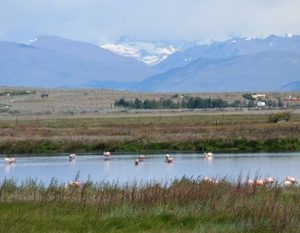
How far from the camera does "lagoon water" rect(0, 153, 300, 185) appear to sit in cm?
3272

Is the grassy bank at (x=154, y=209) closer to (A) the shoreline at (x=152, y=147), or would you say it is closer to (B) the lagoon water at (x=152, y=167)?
(B) the lagoon water at (x=152, y=167)

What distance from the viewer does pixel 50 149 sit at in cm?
5366

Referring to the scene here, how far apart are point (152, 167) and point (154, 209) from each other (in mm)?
22084

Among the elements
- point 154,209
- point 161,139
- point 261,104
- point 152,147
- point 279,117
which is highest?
point 261,104

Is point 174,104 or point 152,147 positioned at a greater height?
point 174,104

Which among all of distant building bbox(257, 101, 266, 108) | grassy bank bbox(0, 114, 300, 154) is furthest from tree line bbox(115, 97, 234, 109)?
grassy bank bbox(0, 114, 300, 154)

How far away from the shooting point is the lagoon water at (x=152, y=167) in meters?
32.7

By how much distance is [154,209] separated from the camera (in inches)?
642

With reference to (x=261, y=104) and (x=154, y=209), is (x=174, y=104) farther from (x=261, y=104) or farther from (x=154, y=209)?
(x=154, y=209)

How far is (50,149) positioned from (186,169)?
18869 mm


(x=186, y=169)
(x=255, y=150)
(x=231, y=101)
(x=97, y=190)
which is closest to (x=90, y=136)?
(x=255, y=150)

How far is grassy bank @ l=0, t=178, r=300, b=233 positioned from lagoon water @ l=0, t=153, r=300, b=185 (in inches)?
482

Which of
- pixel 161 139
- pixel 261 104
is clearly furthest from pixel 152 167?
pixel 261 104

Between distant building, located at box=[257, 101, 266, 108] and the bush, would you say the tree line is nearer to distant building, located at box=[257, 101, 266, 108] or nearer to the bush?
distant building, located at box=[257, 101, 266, 108]
